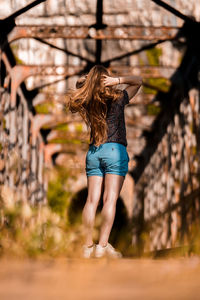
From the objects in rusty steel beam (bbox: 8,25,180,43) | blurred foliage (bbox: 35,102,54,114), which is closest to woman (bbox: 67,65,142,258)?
rusty steel beam (bbox: 8,25,180,43)

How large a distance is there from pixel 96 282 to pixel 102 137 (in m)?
2.48

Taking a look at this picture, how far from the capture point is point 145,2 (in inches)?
332

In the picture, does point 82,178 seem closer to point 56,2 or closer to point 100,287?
point 56,2

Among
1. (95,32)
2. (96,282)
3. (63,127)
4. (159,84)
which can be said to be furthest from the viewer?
(63,127)

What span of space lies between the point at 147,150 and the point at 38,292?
1490 cm

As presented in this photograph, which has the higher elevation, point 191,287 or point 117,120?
point 117,120

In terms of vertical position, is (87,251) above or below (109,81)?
below

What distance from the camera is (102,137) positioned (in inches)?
152

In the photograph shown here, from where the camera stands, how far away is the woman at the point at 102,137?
3.81 metres

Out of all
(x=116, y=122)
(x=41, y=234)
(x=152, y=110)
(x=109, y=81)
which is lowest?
(x=41, y=234)

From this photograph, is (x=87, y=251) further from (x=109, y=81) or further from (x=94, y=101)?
(x=109, y=81)

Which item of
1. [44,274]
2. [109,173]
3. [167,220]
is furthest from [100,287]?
[167,220]

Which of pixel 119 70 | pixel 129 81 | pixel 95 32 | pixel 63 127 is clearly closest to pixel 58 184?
pixel 129 81

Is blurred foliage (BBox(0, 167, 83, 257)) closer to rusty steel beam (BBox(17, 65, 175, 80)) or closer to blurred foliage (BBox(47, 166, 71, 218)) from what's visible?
blurred foliage (BBox(47, 166, 71, 218))
